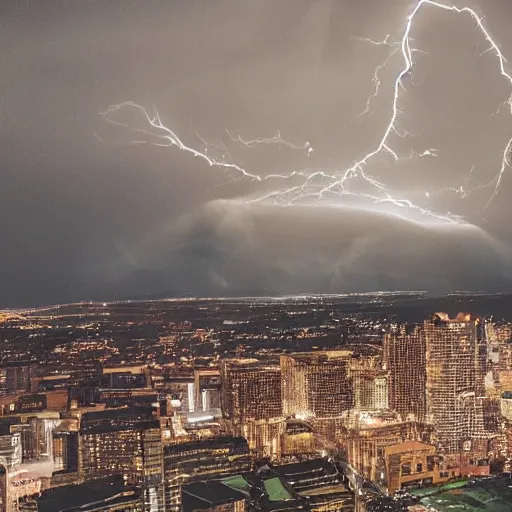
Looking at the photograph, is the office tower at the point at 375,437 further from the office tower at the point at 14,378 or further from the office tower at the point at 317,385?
the office tower at the point at 14,378

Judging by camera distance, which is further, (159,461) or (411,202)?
(411,202)

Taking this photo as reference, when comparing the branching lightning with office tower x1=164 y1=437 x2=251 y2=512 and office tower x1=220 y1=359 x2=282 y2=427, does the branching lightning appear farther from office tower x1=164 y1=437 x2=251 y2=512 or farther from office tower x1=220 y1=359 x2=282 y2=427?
office tower x1=164 y1=437 x2=251 y2=512

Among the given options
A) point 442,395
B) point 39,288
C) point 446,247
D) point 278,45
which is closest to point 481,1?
point 278,45

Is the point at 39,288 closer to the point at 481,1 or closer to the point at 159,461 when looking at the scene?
the point at 159,461

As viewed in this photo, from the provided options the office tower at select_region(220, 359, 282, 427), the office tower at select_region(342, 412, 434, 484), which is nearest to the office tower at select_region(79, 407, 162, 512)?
the office tower at select_region(220, 359, 282, 427)

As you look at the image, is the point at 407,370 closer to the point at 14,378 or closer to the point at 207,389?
the point at 207,389

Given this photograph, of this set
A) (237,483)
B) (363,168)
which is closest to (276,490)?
(237,483)

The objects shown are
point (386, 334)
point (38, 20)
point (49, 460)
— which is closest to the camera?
point (49, 460)

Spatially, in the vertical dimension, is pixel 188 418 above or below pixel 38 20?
below
